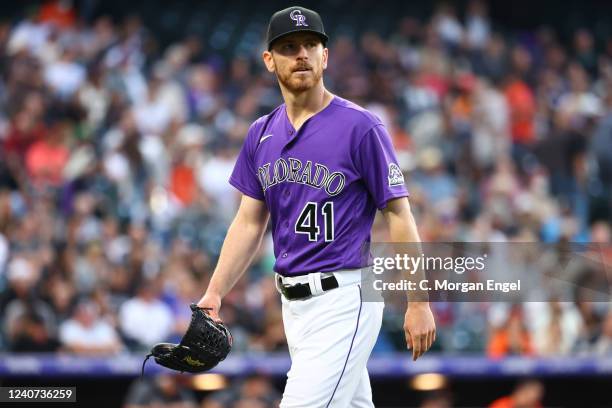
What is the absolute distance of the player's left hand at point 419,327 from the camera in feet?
12.7

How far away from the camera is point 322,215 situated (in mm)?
4121

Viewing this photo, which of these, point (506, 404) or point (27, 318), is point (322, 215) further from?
point (27, 318)

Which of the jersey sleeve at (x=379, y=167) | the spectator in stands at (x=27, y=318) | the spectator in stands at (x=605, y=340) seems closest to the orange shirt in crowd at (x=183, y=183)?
the spectator in stands at (x=27, y=318)

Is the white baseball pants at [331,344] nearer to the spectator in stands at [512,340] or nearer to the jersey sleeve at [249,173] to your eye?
the jersey sleeve at [249,173]

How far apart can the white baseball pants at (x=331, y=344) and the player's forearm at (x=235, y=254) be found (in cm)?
28

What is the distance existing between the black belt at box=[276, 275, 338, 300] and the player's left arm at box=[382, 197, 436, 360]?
28 centimetres

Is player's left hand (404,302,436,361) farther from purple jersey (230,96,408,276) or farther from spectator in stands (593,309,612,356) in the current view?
spectator in stands (593,309,612,356)

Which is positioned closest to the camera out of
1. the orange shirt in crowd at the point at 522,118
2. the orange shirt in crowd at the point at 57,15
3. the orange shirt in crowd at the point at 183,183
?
the orange shirt in crowd at the point at 183,183

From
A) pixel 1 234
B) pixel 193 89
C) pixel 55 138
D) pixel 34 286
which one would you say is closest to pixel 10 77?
pixel 55 138

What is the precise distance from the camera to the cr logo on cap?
4099mm

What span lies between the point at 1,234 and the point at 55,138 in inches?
66.4

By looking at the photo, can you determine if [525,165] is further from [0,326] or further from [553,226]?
[0,326]

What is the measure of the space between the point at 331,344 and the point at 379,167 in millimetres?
674

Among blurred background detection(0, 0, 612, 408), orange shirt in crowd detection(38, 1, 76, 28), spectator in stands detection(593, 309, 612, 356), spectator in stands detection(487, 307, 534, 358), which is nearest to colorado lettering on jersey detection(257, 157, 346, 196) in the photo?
blurred background detection(0, 0, 612, 408)
